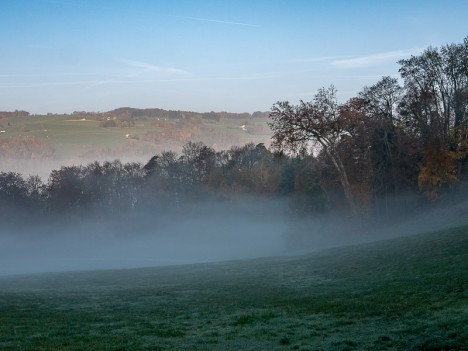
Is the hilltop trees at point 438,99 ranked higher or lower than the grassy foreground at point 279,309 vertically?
higher

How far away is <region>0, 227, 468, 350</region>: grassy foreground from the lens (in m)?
16.4

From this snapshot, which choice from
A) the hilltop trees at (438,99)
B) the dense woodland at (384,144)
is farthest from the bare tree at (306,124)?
the hilltop trees at (438,99)

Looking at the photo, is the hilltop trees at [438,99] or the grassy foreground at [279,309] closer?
A: the grassy foreground at [279,309]

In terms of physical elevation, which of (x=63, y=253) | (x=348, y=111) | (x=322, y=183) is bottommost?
(x=63, y=253)

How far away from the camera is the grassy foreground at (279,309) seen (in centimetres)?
1641

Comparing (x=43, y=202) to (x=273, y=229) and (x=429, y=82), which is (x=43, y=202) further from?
(x=429, y=82)

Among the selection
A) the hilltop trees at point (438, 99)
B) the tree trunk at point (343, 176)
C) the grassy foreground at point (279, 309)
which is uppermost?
the hilltop trees at point (438, 99)

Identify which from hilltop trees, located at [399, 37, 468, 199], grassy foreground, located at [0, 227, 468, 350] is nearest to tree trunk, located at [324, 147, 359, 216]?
hilltop trees, located at [399, 37, 468, 199]

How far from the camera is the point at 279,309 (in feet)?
74.0

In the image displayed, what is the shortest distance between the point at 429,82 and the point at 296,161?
99.7ft

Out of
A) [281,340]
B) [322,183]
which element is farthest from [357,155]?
[281,340]

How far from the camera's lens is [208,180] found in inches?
4828

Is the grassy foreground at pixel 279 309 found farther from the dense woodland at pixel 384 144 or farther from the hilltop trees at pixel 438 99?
the hilltop trees at pixel 438 99

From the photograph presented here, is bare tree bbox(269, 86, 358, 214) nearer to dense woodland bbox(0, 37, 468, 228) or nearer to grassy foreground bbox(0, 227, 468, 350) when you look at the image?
dense woodland bbox(0, 37, 468, 228)
